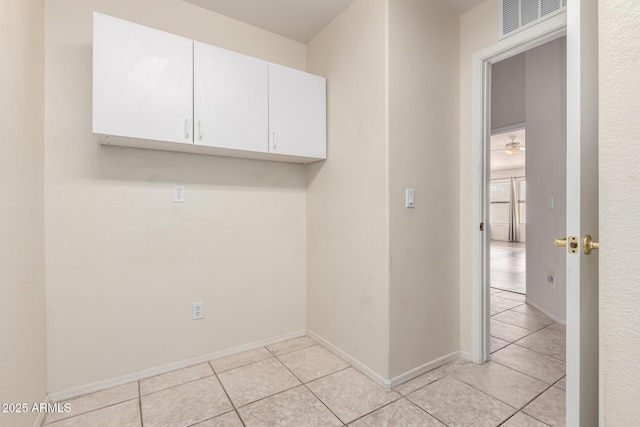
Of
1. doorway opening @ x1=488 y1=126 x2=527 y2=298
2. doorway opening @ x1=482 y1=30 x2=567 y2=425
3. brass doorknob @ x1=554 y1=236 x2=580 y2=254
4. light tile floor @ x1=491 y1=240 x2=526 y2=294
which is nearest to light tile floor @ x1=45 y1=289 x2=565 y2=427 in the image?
doorway opening @ x1=482 y1=30 x2=567 y2=425

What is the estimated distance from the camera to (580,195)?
1021mm

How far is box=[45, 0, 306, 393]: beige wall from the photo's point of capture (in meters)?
1.82

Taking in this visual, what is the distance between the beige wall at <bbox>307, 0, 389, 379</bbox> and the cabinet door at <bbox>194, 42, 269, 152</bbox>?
57 centimetres

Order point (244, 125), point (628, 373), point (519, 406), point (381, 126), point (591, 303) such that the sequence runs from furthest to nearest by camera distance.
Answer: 1. point (244, 125)
2. point (381, 126)
3. point (519, 406)
4. point (591, 303)
5. point (628, 373)

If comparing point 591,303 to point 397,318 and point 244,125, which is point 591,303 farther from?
point 244,125

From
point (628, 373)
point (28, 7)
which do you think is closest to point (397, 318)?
point (628, 373)

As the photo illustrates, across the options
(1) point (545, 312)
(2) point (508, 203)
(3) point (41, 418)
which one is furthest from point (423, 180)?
(2) point (508, 203)

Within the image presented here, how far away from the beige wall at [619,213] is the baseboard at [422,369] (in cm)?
121

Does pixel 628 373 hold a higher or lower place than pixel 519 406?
higher

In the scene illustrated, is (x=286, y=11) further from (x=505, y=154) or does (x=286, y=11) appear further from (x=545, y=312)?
(x=505, y=154)

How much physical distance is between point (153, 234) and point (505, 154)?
8.85 meters

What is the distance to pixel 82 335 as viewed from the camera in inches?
73.5

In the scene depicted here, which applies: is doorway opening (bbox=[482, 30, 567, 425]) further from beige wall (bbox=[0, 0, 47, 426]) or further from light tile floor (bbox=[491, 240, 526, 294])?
beige wall (bbox=[0, 0, 47, 426])

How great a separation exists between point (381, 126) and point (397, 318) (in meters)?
1.23
